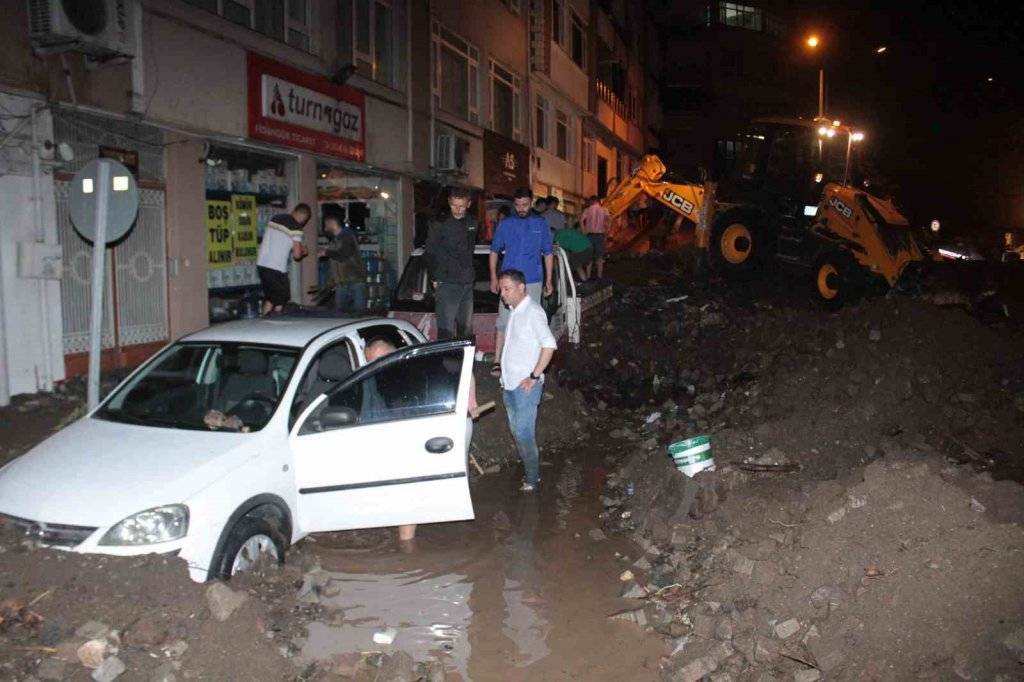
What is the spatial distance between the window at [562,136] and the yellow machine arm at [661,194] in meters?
10.8

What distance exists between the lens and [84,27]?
8531 millimetres

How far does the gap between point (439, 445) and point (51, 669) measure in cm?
250

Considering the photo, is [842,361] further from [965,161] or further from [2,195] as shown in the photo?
[965,161]

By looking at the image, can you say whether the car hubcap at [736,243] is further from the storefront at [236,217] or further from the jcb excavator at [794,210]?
the storefront at [236,217]

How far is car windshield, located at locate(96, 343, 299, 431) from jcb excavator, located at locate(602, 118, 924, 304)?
36.6ft

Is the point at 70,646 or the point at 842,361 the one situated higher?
the point at 842,361

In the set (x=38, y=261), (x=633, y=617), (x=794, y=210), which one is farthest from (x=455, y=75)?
(x=633, y=617)

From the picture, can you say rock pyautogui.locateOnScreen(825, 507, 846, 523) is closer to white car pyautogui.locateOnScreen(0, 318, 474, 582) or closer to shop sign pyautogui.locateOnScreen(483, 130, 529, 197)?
white car pyautogui.locateOnScreen(0, 318, 474, 582)

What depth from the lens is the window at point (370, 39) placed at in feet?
47.8

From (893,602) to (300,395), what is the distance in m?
3.74

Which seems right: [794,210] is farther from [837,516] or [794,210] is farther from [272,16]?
[837,516]

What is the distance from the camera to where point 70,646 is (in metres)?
3.82

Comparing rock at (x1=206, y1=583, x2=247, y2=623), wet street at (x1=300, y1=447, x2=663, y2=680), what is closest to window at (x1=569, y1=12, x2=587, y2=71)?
wet street at (x1=300, y1=447, x2=663, y2=680)

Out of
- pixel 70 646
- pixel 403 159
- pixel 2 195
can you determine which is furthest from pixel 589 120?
pixel 70 646
